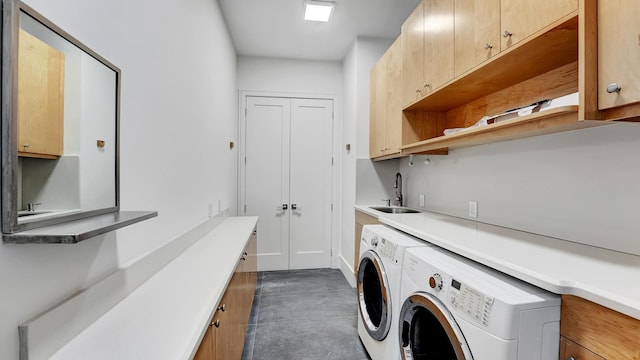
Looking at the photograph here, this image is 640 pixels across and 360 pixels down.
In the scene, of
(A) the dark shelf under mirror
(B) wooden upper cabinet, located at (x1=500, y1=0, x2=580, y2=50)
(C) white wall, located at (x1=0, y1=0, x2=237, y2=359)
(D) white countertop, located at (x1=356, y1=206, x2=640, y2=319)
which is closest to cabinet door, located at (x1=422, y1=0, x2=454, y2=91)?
(B) wooden upper cabinet, located at (x1=500, y1=0, x2=580, y2=50)

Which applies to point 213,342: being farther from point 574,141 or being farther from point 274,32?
point 274,32

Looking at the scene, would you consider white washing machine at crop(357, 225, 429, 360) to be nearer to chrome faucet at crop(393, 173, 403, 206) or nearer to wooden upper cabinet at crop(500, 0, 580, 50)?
wooden upper cabinet at crop(500, 0, 580, 50)

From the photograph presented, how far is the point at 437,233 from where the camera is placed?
1633 mm

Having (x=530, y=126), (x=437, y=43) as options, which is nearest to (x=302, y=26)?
(x=437, y=43)

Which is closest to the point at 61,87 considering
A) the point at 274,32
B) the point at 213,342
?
the point at 213,342

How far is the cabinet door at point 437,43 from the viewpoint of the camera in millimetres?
1809

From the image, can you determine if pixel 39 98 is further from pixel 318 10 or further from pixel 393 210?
pixel 393 210

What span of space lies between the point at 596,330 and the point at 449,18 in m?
1.75

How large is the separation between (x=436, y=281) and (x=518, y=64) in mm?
1187

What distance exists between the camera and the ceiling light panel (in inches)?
107

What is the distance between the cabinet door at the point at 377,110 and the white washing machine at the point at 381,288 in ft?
4.07

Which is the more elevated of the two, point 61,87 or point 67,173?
point 61,87

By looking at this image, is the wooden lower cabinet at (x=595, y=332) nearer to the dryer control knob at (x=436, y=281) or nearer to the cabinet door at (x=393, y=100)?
the dryer control knob at (x=436, y=281)

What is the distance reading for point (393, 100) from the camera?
2.73 m
